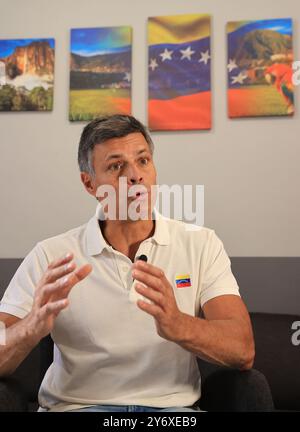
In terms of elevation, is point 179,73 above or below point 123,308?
above

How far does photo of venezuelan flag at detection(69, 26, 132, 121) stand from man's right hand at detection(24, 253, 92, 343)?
122 centimetres

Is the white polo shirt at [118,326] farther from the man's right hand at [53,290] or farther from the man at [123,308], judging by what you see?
the man's right hand at [53,290]

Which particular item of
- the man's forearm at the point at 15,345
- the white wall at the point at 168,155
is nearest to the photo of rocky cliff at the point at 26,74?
the white wall at the point at 168,155

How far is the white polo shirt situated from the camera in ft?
4.99

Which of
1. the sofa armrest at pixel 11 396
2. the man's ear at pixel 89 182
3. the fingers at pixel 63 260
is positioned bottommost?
the sofa armrest at pixel 11 396

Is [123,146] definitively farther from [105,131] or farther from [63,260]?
[63,260]

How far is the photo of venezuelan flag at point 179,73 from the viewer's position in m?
2.35

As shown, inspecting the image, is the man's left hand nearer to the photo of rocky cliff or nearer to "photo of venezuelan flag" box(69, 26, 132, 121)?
"photo of venezuelan flag" box(69, 26, 132, 121)

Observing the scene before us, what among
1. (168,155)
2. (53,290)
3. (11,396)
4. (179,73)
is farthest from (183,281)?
(179,73)

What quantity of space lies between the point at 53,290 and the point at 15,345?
0.23 metres

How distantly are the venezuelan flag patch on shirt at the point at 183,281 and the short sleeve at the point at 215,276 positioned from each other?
0.04 meters

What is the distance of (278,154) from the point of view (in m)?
2.33

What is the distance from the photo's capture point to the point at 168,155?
2375 mm
